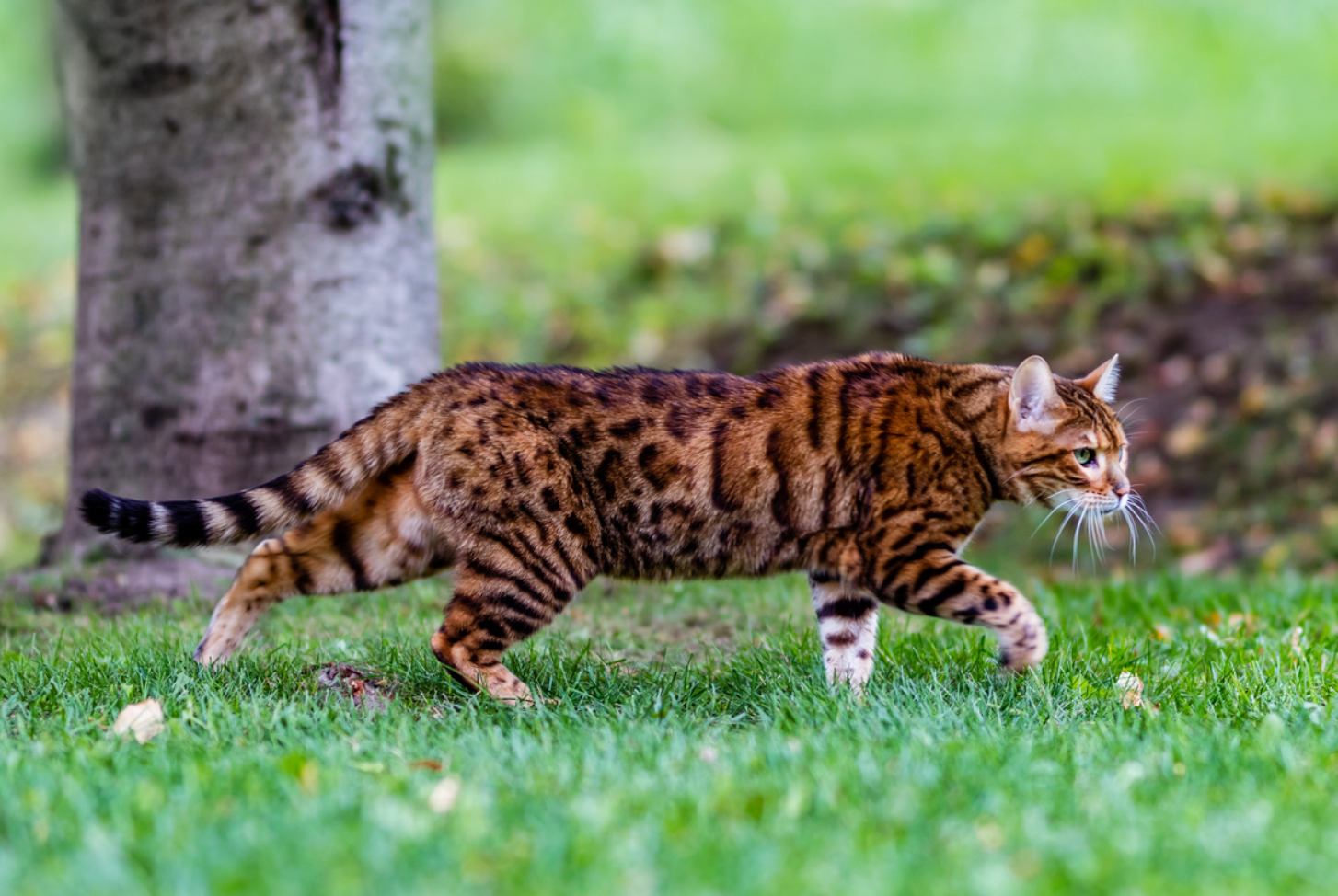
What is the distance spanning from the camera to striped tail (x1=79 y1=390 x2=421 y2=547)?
4.07 meters

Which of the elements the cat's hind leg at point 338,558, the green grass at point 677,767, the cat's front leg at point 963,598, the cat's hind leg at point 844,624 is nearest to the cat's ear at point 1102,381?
the green grass at point 677,767

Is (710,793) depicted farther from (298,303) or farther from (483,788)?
(298,303)

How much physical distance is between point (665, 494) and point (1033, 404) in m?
1.24

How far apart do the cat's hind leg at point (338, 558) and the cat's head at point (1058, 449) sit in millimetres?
1892

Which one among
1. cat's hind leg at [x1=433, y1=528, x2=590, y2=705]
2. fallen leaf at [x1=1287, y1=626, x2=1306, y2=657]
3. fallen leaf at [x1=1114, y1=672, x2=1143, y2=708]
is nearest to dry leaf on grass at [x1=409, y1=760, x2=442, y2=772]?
cat's hind leg at [x1=433, y1=528, x2=590, y2=705]

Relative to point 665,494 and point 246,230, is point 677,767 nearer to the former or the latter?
point 665,494

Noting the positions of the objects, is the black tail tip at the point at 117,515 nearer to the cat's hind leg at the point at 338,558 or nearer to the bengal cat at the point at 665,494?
the bengal cat at the point at 665,494

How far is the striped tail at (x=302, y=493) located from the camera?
407 cm

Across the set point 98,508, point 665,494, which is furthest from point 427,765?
point 98,508

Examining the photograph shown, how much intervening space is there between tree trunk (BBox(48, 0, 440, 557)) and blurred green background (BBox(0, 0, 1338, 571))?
316 centimetres

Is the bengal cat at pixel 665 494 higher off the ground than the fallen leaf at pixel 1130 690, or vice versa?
the bengal cat at pixel 665 494

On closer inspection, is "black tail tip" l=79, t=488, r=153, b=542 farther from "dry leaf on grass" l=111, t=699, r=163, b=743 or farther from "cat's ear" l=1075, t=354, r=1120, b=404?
"cat's ear" l=1075, t=354, r=1120, b=404

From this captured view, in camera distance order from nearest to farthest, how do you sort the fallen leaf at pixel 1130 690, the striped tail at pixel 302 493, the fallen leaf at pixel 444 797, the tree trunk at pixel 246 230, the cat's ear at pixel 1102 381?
the fallen leaf at pixel 444 797 < the fallen leaf at pixel 1130 690 < the striped tail at pixel 302 493 < the cat's ear at pixel 1102 381 < the tree trunk at pixel 246 230

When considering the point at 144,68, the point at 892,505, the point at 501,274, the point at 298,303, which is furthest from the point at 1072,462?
the point at 501,274
